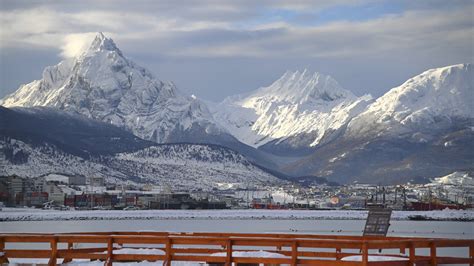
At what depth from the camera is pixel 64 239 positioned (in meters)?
36.0

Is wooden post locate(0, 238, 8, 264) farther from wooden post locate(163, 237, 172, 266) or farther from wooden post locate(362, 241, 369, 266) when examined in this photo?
wooden post locate(362, 241, 369, 266)

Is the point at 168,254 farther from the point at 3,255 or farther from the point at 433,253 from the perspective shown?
the point at 433,253

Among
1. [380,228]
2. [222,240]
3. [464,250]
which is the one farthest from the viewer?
[464,250]

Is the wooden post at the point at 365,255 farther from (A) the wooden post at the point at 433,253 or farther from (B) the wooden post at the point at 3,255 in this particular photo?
(B) the wooden post at the point at 3,255

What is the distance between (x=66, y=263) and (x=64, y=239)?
1.22 meters

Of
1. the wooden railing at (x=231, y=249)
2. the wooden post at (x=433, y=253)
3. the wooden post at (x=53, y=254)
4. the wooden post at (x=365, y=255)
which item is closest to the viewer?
the wooden post at (x=365, y=255)

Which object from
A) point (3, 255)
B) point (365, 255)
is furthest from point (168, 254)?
point (365, 255)

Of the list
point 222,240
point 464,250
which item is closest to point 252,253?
point 222,240

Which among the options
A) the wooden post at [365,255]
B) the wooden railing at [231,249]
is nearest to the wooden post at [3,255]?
the wooden railing at [231,249]

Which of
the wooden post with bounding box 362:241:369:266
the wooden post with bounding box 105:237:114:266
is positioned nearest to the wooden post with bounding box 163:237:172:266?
the wooden post with bounding box 105:237:114:266

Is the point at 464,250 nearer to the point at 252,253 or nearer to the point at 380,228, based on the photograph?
the point at 380,228

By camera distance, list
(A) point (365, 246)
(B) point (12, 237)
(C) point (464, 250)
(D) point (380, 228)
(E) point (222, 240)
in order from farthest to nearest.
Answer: (C) point (464, 250)
(D) point (380, 228)
(B) point (12, 237)
(E) point (222, 240)
(A) point (365, 246)

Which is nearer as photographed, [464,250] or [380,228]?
[380,228]

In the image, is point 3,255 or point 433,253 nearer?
point 433,253
